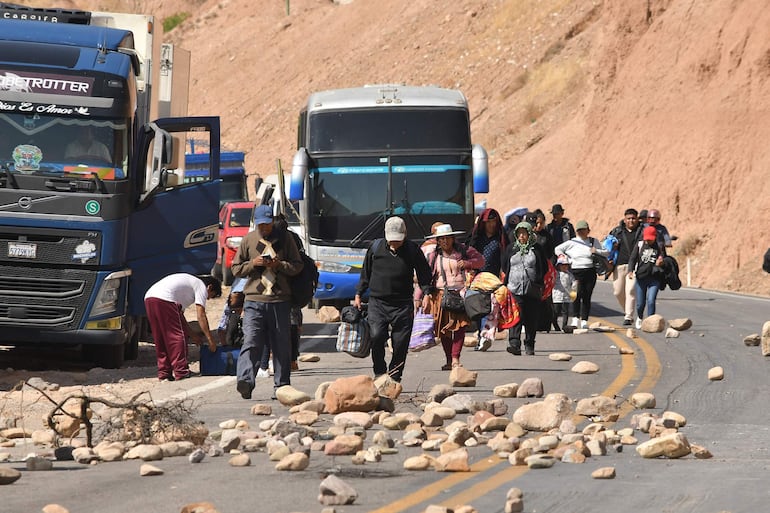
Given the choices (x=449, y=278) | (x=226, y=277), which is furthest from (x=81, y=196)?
(x=226, y=277)

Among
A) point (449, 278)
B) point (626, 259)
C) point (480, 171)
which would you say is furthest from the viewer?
point (626, 259)

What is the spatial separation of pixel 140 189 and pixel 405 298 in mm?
3893

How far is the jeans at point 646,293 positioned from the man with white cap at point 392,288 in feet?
25.9

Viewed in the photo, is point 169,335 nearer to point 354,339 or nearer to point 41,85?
point 354,339

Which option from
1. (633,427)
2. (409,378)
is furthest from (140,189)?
(633,427)

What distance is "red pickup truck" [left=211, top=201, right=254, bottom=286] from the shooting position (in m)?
33.1

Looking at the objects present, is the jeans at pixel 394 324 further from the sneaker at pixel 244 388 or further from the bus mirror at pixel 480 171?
the bus mirror at pixel 480 171

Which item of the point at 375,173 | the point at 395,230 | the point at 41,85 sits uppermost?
the point at 41,85

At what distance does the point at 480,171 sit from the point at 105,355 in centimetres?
639

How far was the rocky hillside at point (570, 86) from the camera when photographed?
43562 mm

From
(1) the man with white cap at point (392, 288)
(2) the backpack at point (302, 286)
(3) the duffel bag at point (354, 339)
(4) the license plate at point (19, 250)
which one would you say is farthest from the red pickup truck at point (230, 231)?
(2) the backpack at point (302, 286)

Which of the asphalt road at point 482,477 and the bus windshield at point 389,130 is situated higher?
the bus windshield at point 389,130

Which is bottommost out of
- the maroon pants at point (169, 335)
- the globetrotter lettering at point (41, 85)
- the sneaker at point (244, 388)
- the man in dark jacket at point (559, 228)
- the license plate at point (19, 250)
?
the sneaker at point (244, 388)

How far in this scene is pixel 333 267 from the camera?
21.8 metres
